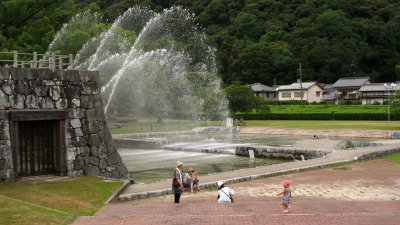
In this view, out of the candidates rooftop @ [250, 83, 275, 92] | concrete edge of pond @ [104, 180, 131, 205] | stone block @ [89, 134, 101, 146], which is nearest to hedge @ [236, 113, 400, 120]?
rooftop @ [250, 83, 275, 92]

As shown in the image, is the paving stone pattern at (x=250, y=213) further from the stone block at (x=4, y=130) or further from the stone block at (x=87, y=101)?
the stone block at (x=87, y=101)

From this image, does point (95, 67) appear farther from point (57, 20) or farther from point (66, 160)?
point (66, 160)

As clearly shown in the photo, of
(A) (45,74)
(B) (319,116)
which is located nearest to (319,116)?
(B) (319,116)

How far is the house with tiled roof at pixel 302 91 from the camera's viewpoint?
298ft

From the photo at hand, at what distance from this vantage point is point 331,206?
39.8 feet

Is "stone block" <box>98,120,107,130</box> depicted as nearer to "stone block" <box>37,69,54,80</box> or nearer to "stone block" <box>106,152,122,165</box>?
"stone block" <box>106,152,122,165</box>

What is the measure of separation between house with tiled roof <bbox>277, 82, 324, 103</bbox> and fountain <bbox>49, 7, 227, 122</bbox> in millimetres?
33901

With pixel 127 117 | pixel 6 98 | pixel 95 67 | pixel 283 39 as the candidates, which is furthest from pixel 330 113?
pixel 6 98

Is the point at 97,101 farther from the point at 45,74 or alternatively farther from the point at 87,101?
the point at 45,74

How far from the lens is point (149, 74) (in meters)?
49.2

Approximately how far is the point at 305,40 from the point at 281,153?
264 feet

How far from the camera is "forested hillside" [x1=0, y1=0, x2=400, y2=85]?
97.8 m

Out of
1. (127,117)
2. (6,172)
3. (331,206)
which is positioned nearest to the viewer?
(331,206)

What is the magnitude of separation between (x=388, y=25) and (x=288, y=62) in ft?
89.3
